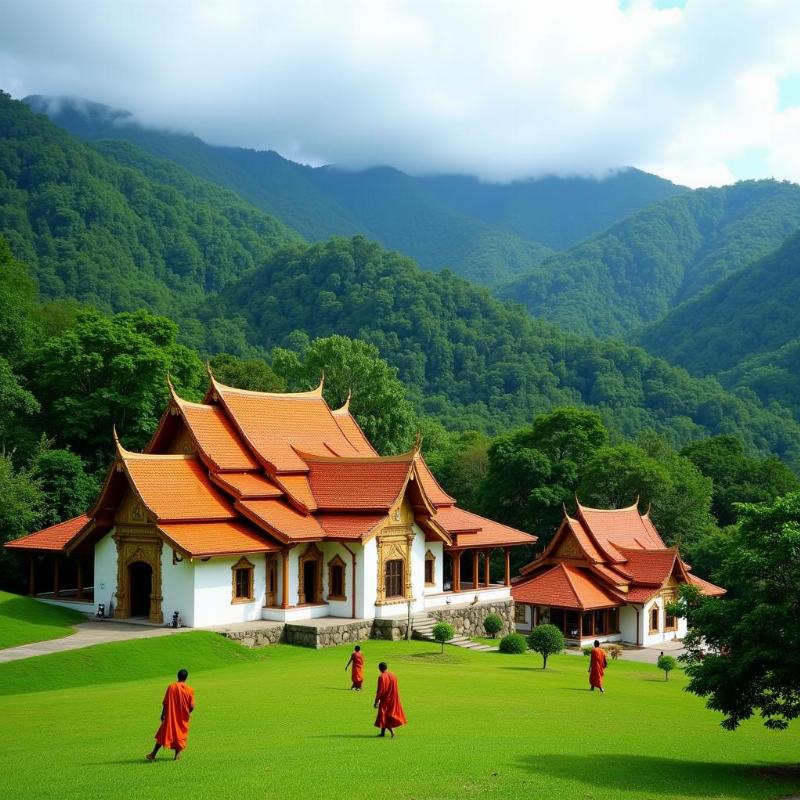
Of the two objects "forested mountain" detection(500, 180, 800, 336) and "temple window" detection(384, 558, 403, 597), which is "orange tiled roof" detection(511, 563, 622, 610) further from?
"forested mountain" detection(500, 180, 800, 336)

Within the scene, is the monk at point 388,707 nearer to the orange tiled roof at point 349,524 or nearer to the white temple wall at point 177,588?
the white temple wall at point 177,588

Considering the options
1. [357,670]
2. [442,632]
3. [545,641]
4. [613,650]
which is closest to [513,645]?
[442,632]

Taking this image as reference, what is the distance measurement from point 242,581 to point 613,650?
14.8 meters

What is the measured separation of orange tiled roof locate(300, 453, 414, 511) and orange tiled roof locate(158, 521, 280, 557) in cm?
296

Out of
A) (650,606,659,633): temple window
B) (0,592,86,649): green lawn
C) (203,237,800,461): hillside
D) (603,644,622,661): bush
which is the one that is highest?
(203,237,800,461): hillside

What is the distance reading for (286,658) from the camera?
28.6 meters

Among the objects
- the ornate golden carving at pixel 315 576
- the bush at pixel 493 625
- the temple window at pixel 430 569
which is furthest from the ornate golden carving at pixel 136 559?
the bush at pixel 493 625

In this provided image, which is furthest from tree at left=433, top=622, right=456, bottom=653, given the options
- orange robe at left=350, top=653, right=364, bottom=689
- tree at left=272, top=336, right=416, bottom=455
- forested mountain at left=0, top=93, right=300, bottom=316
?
forested mountain at left=0, top=93, right=300, bottom=316

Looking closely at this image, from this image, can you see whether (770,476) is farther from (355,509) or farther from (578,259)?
(578,259)

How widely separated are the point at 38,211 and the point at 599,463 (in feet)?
263

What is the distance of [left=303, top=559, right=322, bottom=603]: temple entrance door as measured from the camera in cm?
3328

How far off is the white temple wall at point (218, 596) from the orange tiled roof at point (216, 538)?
55 centimetres

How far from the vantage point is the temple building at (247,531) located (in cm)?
3066

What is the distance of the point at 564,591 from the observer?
4206cm
